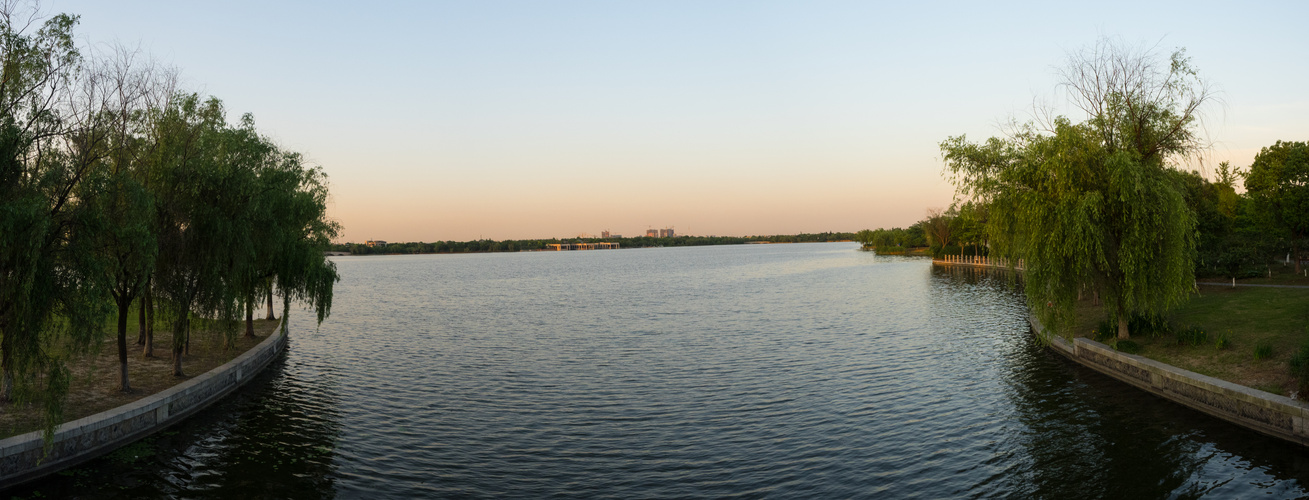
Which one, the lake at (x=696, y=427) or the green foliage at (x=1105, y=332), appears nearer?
the lake at (x=696, y=427)

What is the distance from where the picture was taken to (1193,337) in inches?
899

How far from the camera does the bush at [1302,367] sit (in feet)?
54.0

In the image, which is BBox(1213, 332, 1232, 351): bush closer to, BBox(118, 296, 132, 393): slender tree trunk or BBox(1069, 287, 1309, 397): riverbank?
BBox(1069, 287, 1309, 397): riverbank

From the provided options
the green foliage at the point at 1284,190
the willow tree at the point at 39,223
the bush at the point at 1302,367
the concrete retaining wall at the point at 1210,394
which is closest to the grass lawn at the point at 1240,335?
the bush at the point at 1302,367

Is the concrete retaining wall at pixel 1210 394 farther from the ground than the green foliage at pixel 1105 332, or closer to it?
closer to it

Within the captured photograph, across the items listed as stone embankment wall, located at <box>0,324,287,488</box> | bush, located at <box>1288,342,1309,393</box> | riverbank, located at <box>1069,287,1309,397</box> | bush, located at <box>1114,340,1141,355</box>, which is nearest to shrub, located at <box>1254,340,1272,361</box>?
riverbank, located at <box>1069,287,1309,397</box>

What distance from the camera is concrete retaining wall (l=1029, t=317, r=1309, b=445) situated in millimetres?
16312

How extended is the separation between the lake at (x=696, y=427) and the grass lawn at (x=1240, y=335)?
189 centimetres

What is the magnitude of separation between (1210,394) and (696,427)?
47.8ft

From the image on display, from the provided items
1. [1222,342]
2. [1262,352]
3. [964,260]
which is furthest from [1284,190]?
[964,260]

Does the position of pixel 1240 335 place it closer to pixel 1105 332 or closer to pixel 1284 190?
pixel 1105 332

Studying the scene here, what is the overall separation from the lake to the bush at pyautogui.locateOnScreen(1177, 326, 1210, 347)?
289cm

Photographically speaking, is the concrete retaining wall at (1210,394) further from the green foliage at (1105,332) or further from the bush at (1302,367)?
the green foliage at (1105,332)

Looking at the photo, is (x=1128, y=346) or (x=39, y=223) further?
(x=1128, y=346)
